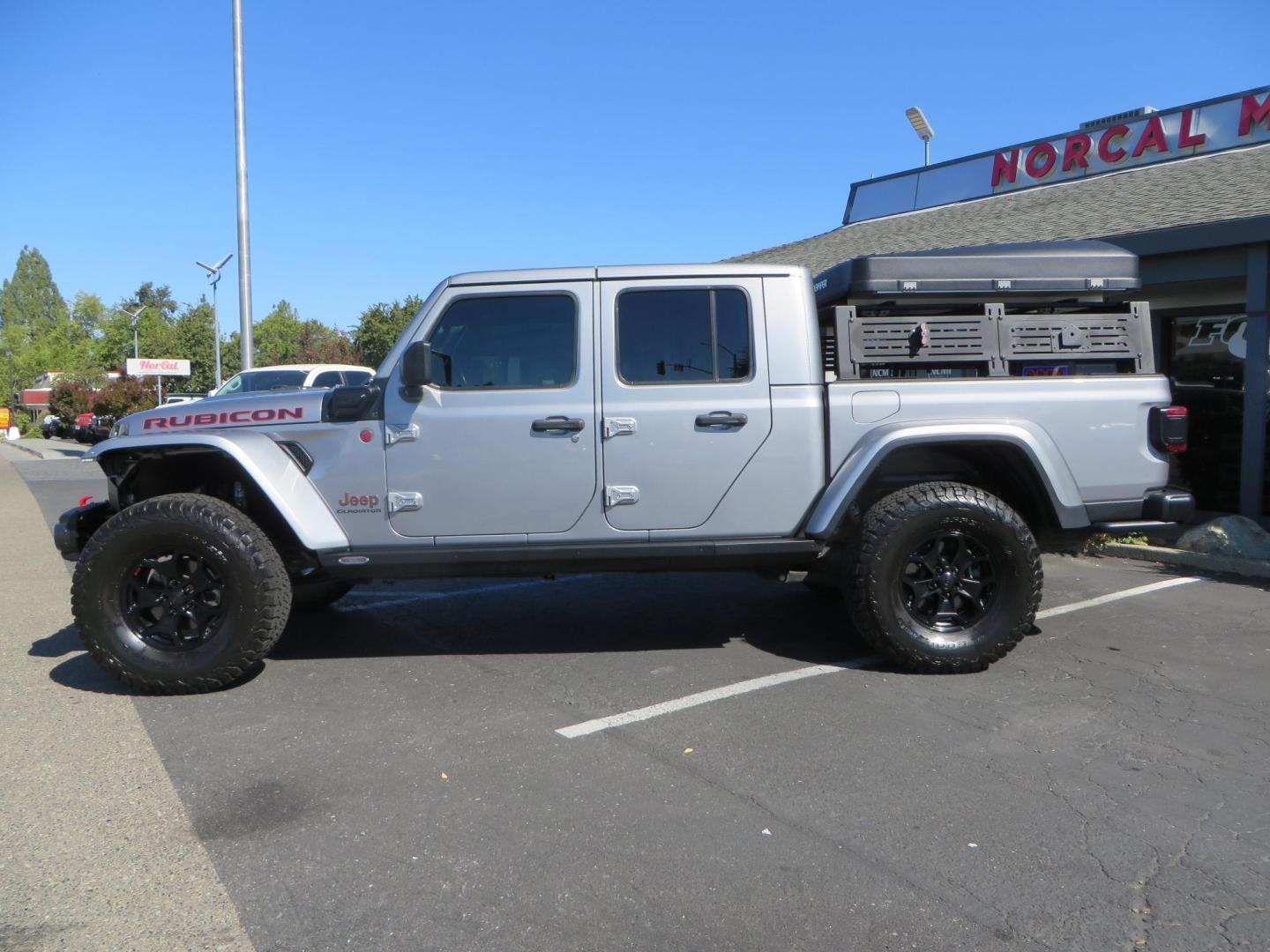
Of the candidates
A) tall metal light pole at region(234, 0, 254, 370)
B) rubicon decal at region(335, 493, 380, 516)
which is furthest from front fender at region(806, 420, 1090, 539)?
tall metal light pole at region(234, 0, 254, 370)

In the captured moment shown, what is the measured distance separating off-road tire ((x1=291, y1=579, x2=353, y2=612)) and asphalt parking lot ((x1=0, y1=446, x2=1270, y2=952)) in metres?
0.37

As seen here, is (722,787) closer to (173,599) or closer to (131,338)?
(173,599)

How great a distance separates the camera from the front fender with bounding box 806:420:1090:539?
4.71m

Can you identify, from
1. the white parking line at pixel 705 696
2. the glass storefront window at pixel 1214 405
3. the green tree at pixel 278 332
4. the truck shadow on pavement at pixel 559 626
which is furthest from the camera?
the green tree at pixel 278 332

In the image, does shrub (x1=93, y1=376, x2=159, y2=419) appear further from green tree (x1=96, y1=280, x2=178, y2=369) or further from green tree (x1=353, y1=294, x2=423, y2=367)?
green tree (x1=96, y1=280, x2=178, y2=369)

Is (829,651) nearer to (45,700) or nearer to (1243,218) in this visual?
(45,700)

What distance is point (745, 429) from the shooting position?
4.82 meters

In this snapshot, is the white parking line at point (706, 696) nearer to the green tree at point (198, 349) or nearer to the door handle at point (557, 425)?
the door handle at point (557, 425)

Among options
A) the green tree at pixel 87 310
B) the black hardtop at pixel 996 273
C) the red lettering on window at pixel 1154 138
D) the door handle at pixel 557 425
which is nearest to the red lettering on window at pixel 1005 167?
the red lettering on window at pixel 1154 138

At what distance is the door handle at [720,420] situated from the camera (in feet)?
15.7

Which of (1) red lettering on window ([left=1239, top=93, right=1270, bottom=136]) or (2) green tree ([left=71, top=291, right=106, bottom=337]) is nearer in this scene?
(1) red lettering on window ([left=1239, top=93, right=1270, bottom=136])

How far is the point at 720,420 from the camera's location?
479 cm

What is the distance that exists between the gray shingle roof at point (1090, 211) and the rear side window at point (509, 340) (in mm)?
6478

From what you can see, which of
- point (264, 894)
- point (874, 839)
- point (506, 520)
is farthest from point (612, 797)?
point (506, 520)
